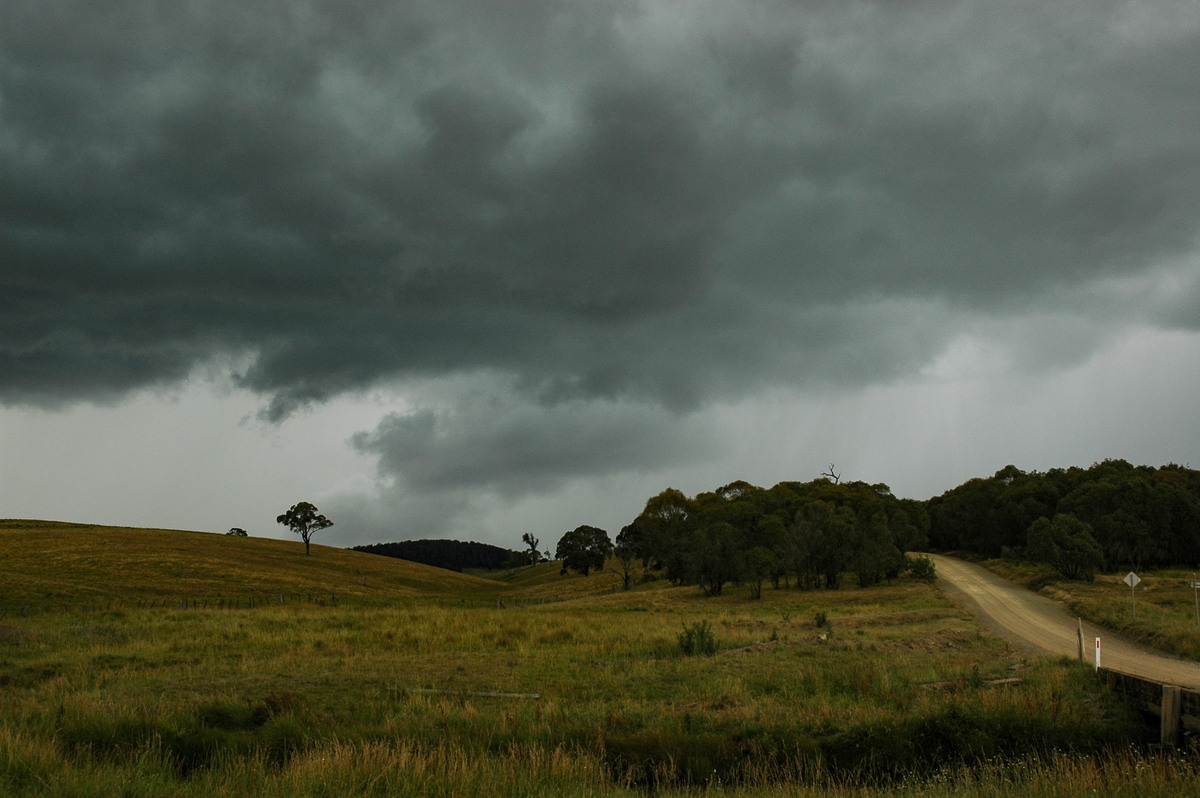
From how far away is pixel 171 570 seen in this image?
74.1 metres

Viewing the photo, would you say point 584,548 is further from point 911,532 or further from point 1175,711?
point 1175,711

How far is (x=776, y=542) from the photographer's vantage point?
80.1 meters

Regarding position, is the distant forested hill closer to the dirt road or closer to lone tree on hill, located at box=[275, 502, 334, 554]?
the dirt road

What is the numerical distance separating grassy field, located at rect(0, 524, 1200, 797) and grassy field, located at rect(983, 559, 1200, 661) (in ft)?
24.6

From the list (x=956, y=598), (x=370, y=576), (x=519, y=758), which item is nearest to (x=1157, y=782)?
(x=519, y=758)

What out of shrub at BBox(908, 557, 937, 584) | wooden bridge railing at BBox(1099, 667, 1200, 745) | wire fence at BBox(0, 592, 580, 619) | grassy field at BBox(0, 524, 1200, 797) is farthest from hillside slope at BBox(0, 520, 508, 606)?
wooden bridge railing at BBox(1099, 667, 1200, 745)

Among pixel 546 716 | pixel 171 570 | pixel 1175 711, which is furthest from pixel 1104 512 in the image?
pixel 171 570

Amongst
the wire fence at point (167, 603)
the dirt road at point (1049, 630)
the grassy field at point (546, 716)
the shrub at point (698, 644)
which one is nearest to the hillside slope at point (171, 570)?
the wire fence at point (167, 603)

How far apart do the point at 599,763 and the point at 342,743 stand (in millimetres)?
4880

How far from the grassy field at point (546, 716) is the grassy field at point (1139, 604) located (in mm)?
7507

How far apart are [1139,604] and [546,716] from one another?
45781 millimetres

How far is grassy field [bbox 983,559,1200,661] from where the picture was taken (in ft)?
104

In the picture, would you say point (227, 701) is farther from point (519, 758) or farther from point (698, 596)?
point (698, 596)

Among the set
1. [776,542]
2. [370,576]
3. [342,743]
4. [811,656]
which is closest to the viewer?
[342,743]
